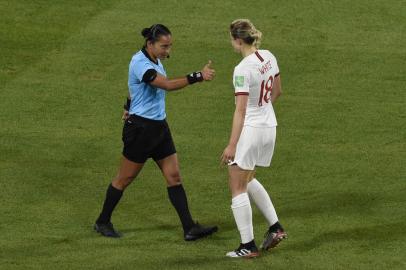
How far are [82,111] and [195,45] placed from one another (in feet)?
9.51

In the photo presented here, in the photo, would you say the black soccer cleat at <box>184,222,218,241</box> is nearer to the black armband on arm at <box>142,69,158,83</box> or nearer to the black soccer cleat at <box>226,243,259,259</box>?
the black soccer cleat at <box>226,243,259,259</box>

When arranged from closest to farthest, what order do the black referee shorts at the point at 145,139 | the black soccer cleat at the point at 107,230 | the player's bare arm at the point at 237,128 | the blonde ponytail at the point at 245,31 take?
1. the player's bare arm at the point at 237,128
2. the blonde ponytail at the point at 245,31
3. the black referee shorts at the point at 145,139
4. the black soccer cleat at the point at 107,230

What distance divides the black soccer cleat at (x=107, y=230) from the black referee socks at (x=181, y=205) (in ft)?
2.24

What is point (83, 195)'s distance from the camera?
1405 centimetres

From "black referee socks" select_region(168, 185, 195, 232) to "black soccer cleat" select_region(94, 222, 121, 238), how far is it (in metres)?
0.68

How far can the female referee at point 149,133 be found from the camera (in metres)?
12.4

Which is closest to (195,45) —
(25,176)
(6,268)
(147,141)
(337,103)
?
(337,103)

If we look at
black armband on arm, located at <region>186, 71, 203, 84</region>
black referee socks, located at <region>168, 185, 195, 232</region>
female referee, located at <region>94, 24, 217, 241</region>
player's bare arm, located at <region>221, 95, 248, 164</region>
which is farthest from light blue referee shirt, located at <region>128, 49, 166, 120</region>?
player's bare arm, located at <region>221, 95, 248, 164</region>

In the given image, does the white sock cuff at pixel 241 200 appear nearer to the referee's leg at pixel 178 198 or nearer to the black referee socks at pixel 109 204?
the referee's leg at pixel 178 198

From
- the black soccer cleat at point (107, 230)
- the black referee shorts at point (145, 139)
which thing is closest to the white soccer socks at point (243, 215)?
the black referee shorts at point (145, 139)

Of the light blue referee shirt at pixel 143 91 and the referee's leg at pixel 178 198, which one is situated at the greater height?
the light blue referee shirt at pixel 143 91

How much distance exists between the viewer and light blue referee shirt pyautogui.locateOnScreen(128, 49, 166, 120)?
1241cm

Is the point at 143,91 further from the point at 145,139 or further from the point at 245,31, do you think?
the point at 245,31

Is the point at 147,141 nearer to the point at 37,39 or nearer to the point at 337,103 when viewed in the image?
the point at 337,103
